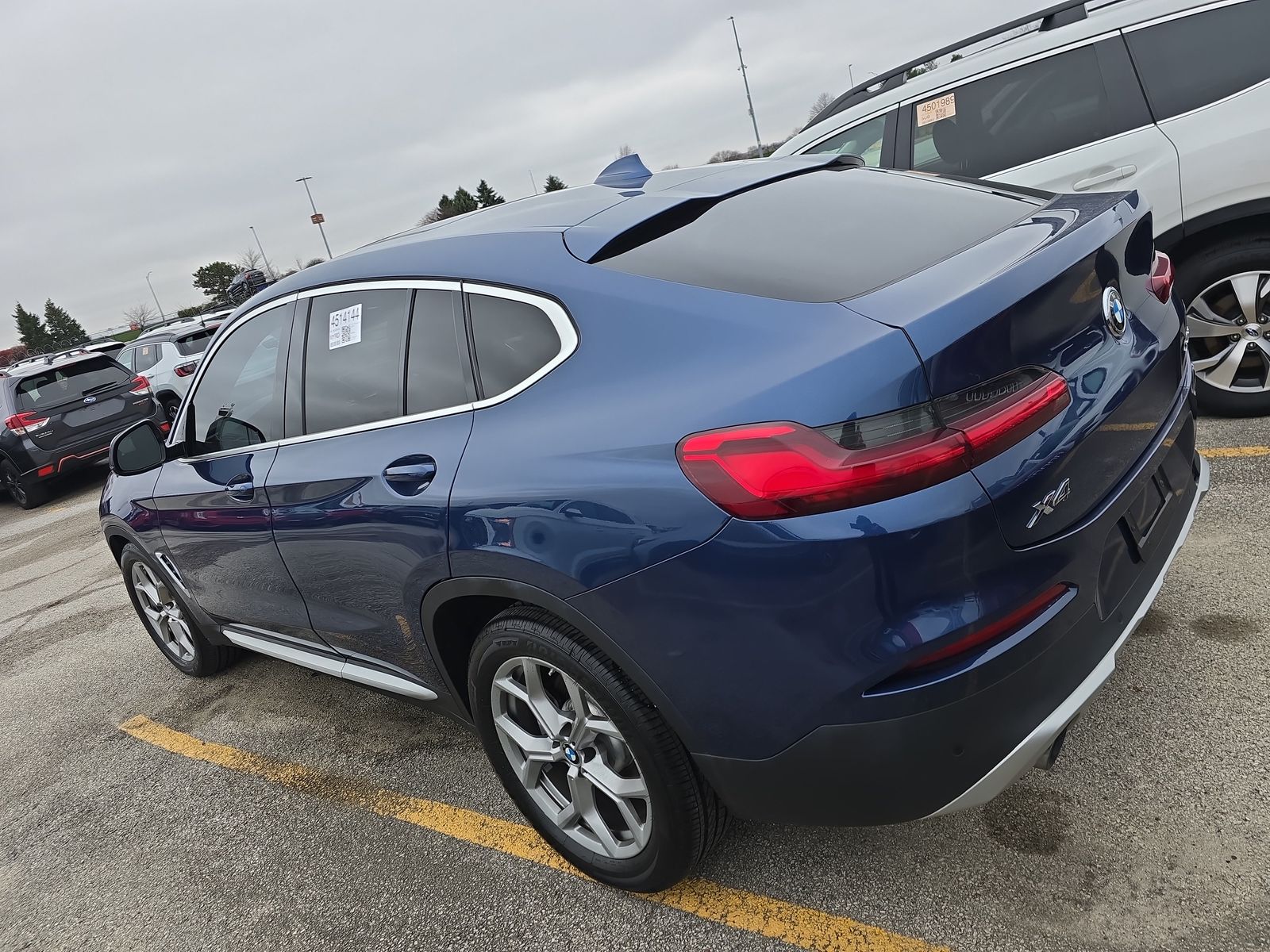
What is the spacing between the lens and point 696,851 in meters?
2.14

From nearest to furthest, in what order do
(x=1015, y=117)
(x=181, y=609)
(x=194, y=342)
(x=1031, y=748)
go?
(x=1031, y=748), (x=181, y=609), (x=1015, y=117), (x=194, y=342)

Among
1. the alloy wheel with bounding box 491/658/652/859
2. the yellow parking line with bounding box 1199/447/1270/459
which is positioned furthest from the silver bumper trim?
the yellow parking line with bounding box 1199/447/1270/459

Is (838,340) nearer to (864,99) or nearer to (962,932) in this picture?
(962,932)

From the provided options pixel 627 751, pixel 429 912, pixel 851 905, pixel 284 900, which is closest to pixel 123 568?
pixel 284 900

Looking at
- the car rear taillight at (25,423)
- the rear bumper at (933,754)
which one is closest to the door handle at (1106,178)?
the rear bumper at (933,754)

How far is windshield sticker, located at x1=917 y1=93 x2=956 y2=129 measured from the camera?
15.4 feet

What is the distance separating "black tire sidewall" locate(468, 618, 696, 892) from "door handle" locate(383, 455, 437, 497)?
0.42 metres

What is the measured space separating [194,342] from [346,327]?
12480mm

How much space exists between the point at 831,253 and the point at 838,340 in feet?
1.52

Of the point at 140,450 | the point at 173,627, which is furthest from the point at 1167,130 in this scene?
the point at 173,627

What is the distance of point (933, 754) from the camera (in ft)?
5.67

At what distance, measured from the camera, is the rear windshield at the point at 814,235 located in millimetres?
1954

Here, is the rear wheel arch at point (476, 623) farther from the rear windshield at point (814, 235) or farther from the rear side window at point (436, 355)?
the rear windshield at point (814, 235)

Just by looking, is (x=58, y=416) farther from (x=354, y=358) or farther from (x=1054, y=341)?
(x=1054, y=341)
